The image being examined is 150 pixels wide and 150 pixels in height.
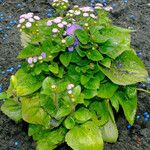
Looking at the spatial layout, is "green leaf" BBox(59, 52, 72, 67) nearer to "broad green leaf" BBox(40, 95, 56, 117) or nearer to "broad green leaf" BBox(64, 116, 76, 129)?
"broad green leaf" BBox(40, 95, 56, 117)

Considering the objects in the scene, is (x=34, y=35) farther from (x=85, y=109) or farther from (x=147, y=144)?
(x=147, y=144)

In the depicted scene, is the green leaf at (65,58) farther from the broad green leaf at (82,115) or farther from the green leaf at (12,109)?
the green leaf at (12,109)

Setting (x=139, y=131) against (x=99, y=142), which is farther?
(x=139, y=131)

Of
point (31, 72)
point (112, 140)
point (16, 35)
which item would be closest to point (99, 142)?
point (112, 140)

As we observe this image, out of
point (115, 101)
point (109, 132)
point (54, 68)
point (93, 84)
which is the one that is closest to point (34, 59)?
point (54, 68)

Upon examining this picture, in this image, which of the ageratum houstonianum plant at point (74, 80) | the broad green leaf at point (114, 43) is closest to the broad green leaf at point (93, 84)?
the ageratum houstonianum plant at point (74, 80)

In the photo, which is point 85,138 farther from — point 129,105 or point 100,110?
point 129,105

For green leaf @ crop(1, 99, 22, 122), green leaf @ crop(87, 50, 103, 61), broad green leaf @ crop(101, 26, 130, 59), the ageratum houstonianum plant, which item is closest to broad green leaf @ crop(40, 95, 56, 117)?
the ageratum houstonianum plant
